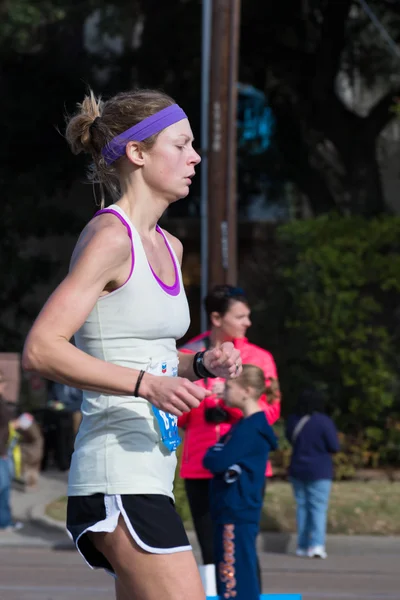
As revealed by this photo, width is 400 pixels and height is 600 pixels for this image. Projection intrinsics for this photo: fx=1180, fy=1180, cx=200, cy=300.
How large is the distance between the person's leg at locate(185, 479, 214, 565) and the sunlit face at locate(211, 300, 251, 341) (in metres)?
0.82

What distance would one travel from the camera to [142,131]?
130 inches

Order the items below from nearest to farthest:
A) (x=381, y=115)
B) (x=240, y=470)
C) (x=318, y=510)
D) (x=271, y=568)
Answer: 1. (x=240, y=470)
2. (x=271, y=568)
3. (x=318, y=510)
4. (x=381, y=115)

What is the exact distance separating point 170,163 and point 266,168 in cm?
1759

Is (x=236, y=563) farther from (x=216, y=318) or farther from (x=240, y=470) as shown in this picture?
(x=216, y=318)

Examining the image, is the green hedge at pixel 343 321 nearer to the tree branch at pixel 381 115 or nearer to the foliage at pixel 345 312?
the foliage at pixel 345 312

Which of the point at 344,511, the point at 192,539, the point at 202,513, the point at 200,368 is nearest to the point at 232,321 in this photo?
the point at 202,513

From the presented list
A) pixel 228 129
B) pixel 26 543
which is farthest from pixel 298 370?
pixel 26 543

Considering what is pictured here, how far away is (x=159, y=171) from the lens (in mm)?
3336

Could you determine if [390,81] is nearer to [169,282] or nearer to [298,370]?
[298,370]

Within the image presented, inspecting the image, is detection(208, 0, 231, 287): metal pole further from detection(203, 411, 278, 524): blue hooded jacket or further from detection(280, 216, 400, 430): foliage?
detection(203, 411, 278, 524): blue hooded jacket

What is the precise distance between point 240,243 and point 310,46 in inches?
216

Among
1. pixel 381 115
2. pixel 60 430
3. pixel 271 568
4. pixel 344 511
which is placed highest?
pixel 381 115

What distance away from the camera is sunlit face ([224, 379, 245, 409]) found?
246 inches

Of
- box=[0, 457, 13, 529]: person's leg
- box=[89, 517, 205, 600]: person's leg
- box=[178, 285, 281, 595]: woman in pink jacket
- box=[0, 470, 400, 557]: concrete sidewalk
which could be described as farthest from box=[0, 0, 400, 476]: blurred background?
box=[89, 517, 205, 600]: person's leg
